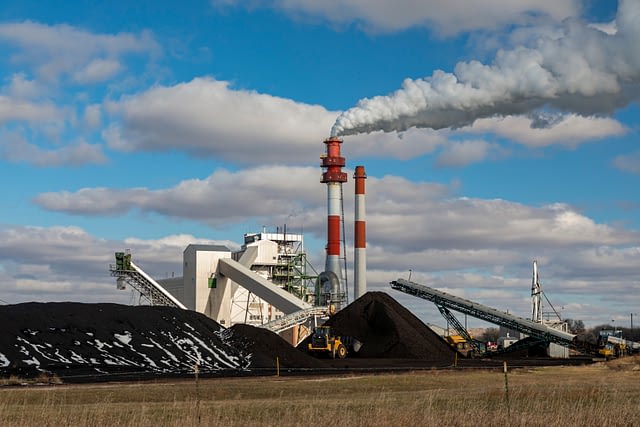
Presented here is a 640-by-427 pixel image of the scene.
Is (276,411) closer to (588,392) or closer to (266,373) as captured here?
(588,392)

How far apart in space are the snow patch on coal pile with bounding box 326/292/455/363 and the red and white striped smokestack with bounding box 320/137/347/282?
1639 centimetres

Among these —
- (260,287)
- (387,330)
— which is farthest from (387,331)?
(260,287)

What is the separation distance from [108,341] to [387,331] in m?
25.7

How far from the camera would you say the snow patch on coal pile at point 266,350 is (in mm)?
46344

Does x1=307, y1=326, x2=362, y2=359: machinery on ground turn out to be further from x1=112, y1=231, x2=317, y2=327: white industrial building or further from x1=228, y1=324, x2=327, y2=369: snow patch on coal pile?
x1=112, y1=231, x2=317, y2=327: white industrial building

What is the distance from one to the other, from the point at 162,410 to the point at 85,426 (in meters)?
5.45

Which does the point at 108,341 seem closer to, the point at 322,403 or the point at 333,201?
the point at 322,403

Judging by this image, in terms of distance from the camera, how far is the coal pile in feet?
202

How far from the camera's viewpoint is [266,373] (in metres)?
40.2

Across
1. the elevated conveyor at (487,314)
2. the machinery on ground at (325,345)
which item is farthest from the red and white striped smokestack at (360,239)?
the machinery on ground at (325,345)

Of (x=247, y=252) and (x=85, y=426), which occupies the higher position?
(x=247, y=252)

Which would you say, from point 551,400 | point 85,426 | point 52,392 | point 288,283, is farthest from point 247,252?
point 85,426

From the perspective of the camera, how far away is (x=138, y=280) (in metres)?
76.6

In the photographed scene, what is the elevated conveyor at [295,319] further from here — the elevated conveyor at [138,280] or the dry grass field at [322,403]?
the dry grass field at [322,403]
